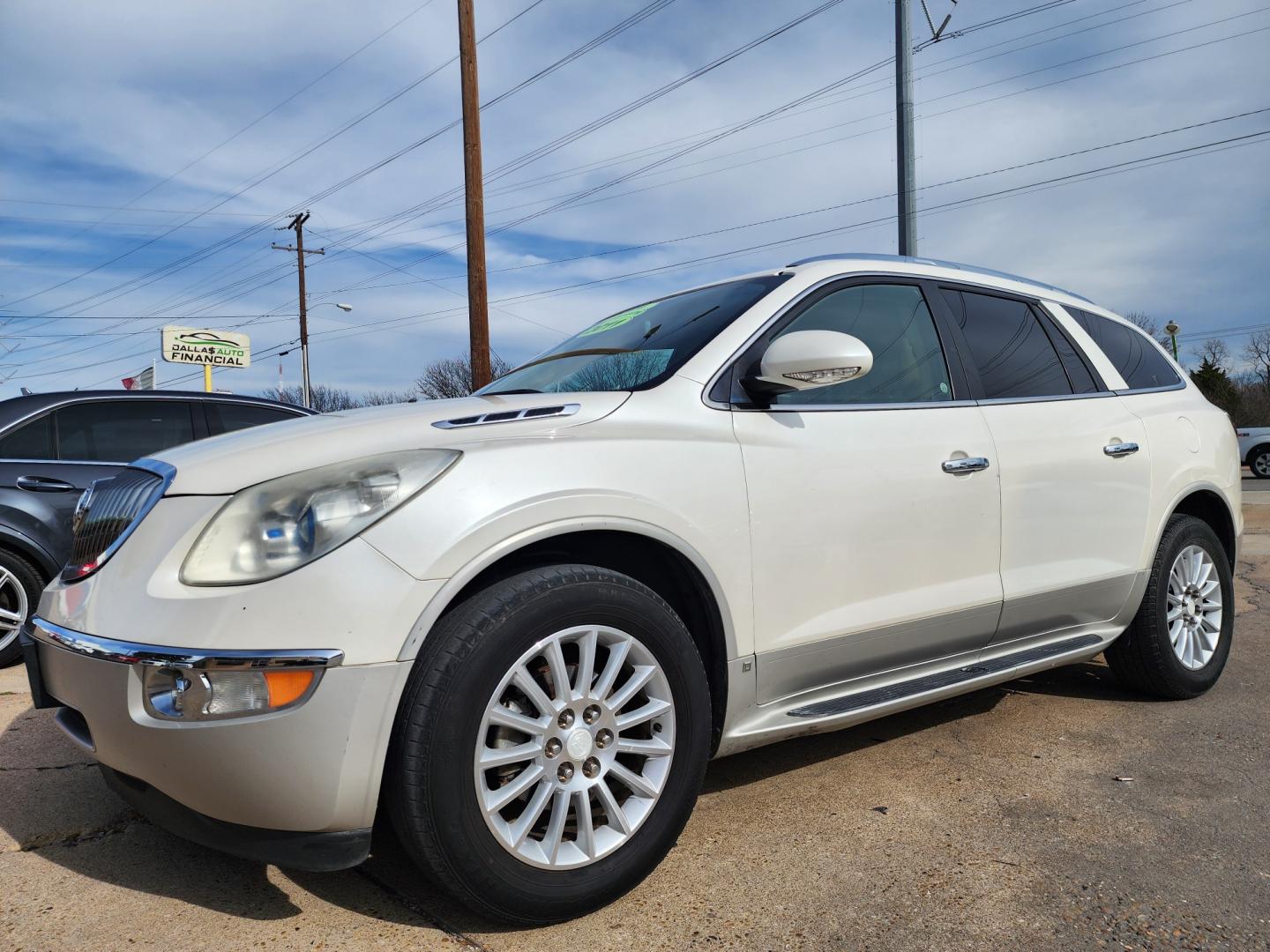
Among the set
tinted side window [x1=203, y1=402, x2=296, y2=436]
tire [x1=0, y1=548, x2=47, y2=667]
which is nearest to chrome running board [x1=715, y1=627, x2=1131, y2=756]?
tinted side window [x1=203, y1=402, x2=296, y2=436]

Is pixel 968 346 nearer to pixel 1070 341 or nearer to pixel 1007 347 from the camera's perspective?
pixel 1007 347

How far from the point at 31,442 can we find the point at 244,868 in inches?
146

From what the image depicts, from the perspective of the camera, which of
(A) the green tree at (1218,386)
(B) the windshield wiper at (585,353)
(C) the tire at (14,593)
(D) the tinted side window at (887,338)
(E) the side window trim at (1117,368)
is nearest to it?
(D) the tinted side window at (887,338)

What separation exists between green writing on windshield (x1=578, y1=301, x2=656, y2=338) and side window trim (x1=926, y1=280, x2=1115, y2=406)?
1063 millimetres

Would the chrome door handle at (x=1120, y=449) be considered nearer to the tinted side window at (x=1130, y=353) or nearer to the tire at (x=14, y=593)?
the tinted side window at (x=1130, y=353)

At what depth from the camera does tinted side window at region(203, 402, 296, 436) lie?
574cm

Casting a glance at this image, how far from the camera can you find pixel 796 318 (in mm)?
2934

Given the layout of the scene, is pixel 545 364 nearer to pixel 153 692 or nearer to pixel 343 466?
pixel 343 466

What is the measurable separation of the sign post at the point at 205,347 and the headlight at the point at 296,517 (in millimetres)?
29949

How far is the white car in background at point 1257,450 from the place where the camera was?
20.1 m

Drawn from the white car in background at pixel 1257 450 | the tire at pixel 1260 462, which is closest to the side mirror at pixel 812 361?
the white car in background at pixel 1257 450

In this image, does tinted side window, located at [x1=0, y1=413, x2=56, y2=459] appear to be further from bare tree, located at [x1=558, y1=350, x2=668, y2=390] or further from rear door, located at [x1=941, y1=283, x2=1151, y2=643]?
rear door, located at [x1=941, y1=283, x2=1151, y2=643]

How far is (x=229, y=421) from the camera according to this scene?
19.1 feet

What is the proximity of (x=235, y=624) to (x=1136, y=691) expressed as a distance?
149 inches
